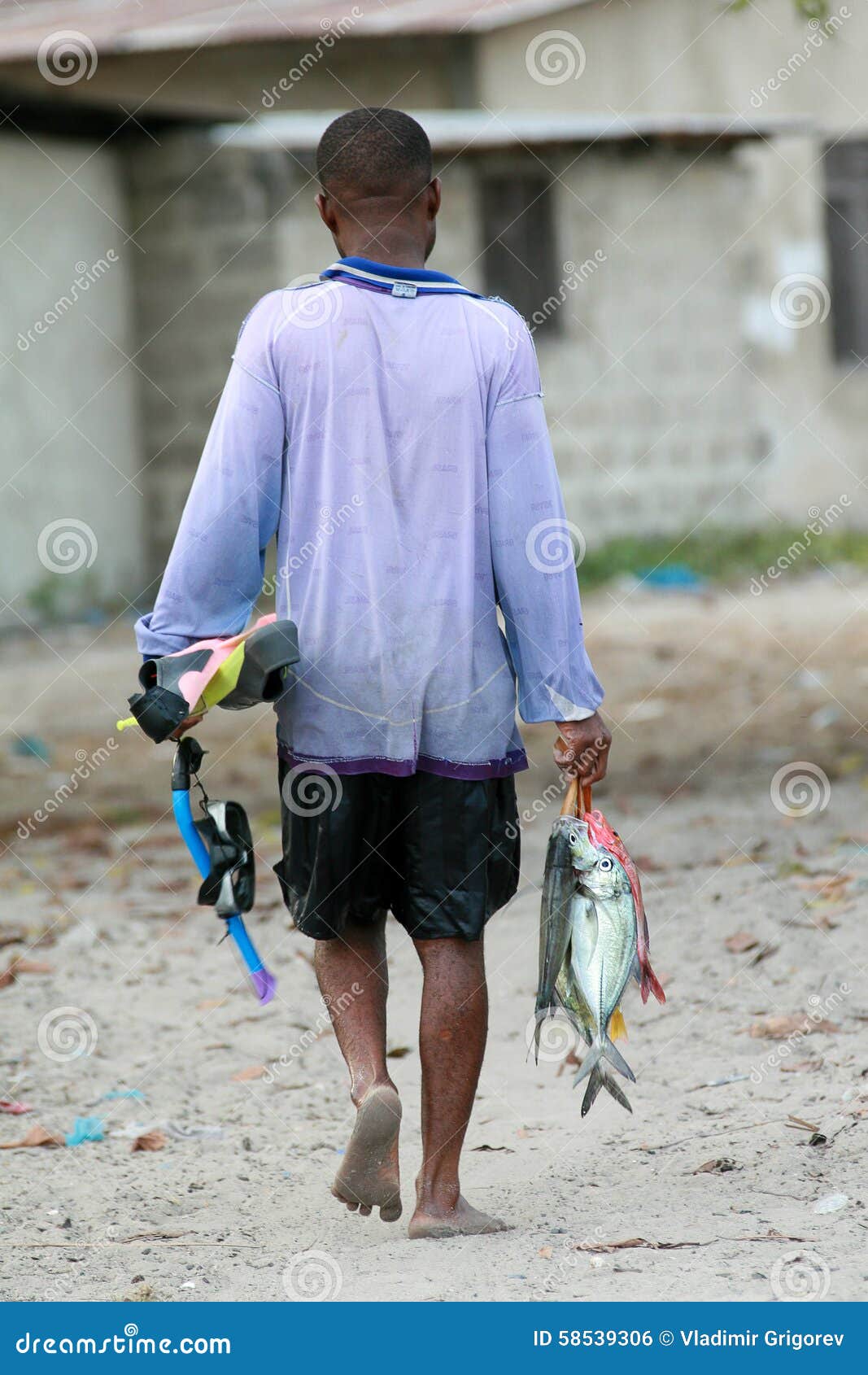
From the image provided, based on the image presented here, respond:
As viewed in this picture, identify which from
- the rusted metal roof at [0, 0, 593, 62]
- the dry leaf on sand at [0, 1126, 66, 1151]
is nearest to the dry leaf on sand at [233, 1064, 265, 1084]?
the dry leaf on sand at [0, 1126, 66, 1151]

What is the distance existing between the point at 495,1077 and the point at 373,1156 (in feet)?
4.15

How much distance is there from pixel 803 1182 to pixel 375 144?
2.11 meters

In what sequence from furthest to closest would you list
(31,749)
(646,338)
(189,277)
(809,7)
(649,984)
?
1. (646,338)
2. (189,277)
3. (31,749)
4. (809,7)
5. (649,984)

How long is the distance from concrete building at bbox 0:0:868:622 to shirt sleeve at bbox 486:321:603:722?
8.90 m

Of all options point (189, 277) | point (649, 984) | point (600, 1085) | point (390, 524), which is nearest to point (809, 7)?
point (390, 524)

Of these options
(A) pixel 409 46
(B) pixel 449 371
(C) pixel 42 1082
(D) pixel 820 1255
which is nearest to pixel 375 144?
(B) pixel 449 371

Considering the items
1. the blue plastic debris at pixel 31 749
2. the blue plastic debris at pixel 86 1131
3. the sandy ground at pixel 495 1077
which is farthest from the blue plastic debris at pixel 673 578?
the blue plastic debris at pixel 86 1131

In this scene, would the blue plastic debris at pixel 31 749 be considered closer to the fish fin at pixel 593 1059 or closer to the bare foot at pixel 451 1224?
the bare foot at pixel 451 1224

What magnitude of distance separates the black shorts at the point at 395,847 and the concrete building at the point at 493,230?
883 centimetres

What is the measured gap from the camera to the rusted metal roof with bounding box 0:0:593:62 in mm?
11906

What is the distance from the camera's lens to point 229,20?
42.1 ft

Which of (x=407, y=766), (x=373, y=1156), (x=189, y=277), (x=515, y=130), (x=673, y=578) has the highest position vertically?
(x=515, y=130)

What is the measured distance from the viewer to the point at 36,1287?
8.97ft

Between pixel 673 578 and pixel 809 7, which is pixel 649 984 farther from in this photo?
pixel 673 578
